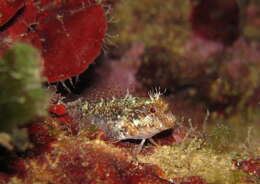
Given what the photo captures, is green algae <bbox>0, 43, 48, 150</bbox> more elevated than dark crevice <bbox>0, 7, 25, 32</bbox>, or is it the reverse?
dark crevice <bbox>0, 7, 25, 32</bbox>

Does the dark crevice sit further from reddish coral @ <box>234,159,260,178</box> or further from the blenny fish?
reddish coral @ <box>234,159,260,178</box>

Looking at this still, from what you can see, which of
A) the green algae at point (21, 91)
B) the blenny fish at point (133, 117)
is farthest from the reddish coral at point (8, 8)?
the blenny fish at point (133, 117)

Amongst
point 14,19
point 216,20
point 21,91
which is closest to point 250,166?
point 21,91

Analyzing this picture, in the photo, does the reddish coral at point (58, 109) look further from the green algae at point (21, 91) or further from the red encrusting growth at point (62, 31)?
the green algae at point (21, 91)

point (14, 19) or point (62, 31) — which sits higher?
point (14, 19)

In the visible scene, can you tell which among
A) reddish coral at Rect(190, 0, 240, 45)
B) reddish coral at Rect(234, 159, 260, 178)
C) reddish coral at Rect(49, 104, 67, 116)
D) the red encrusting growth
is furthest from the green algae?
reddish coral at Rect(190, 0, 240, 45)

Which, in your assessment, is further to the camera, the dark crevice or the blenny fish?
the dark crevice

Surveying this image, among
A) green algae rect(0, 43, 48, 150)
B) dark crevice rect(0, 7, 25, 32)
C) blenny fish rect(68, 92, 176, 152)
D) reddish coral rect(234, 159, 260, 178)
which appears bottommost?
reddish coral rect(234, 159, 260, 178)

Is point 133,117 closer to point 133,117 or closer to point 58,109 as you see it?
point 133,117

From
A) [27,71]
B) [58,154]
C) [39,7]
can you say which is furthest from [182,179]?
[39,7]
